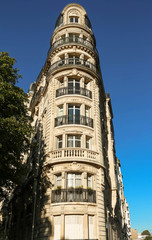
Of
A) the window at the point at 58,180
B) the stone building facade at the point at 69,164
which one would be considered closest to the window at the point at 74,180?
the stone building facade at the point at 69,164

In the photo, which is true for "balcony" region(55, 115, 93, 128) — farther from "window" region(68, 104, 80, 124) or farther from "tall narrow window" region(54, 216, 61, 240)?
"tall narrow window" region(54, 216, 61, 240)

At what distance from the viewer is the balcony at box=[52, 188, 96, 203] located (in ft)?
56.1

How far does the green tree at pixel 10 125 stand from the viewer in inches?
615

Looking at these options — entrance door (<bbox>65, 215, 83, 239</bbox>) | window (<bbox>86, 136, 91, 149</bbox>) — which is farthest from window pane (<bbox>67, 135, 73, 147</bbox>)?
entrance door (<bbox>65, 215, 83, 239</bbox>)

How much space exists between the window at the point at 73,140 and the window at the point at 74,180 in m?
2.88

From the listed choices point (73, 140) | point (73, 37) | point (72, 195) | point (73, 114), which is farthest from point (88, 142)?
point (73, 37)

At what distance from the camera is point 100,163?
19.7m

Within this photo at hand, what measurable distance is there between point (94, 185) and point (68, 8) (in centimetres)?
2654

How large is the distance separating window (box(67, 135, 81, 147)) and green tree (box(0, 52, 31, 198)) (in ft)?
14.7

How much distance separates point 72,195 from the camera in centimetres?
1731

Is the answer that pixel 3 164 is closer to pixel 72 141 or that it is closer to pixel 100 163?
pixel 72 141

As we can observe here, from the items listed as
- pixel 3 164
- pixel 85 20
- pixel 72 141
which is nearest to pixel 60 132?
pixel 72 141

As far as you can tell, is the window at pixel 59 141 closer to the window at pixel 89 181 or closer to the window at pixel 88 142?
the window at pixel 88 142

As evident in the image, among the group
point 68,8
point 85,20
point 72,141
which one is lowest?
point 72,141
